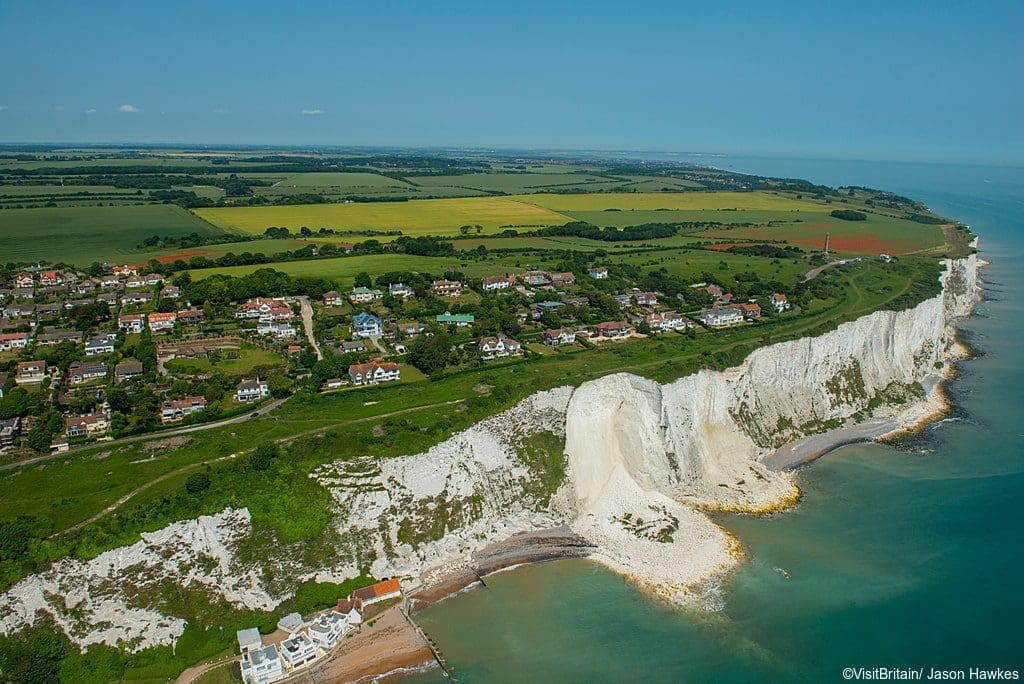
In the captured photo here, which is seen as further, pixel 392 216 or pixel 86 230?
pixel 392 216

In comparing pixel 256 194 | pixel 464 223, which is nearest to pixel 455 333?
pixel 464 223

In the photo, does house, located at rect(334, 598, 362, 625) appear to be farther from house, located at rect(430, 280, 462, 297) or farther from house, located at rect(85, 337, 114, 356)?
house, located at rect(430, 280, 462, 297)

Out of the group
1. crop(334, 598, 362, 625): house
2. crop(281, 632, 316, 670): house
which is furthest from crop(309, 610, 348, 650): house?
crop(281, 632, 316, 670): house

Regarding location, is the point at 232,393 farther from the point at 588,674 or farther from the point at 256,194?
the point at 256,194

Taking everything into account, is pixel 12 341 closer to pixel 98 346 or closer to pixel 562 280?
pixel 98 346

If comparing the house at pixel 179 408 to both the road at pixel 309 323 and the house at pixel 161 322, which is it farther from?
the house at pixel 161 322

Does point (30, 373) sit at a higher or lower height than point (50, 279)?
lower

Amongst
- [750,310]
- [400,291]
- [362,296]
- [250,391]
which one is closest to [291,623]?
[250,391]
